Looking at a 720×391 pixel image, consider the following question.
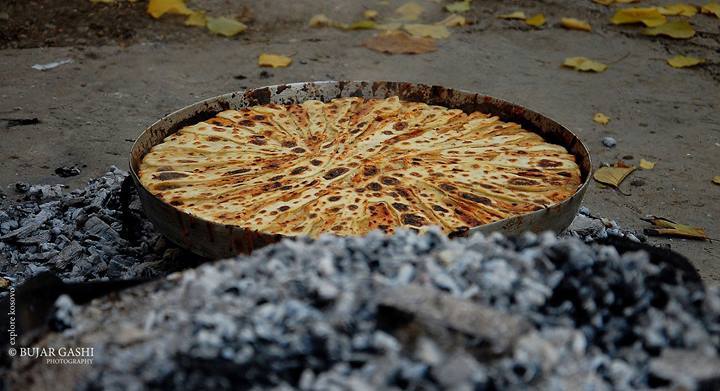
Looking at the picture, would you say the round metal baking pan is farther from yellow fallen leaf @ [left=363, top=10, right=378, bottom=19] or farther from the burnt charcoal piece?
yellow fallen leaf @ [left=363, top=10, right=378, bottom=19]

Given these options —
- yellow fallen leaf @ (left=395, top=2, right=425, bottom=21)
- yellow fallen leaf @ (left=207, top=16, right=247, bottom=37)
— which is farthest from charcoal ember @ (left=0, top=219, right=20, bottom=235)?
yellow fallen leaf @ (left=395, top=2, right=425, bottom=21)

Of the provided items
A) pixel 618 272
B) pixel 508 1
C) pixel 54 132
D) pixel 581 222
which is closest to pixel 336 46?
pixel 508 1

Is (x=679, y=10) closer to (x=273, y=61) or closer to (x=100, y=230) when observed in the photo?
(x=273, y=61)

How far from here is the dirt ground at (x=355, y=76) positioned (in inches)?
201

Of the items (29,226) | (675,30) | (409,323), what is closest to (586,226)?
(409,323)

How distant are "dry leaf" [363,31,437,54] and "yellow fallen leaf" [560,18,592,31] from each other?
152 centimetres

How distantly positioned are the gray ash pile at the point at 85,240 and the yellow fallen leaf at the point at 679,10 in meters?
6.13

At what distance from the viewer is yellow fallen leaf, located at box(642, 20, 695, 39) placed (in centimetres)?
734

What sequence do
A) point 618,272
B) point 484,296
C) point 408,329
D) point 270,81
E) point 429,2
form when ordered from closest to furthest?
1. point 408,329
2. point 484,296
3. point 618,272
4. point 270,81
5. point 429,2

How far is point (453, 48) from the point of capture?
24.3ft

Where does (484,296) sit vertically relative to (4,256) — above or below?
above

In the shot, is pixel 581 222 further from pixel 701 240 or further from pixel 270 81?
pixel 270 81

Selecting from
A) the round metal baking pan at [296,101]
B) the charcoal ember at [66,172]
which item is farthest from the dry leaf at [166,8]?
the round metal baking pan at [296,101]

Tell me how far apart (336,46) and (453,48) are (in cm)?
120
